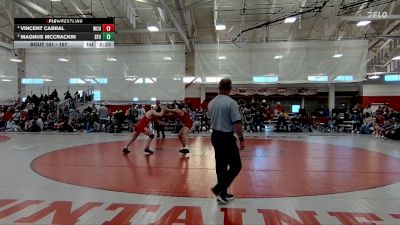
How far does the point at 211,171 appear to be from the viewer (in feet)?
23.5

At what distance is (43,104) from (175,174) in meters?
16.2

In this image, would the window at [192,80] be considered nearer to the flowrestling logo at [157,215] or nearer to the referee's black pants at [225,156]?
the referee's black pants at [225,156]

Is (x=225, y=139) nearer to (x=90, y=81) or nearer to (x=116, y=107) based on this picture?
(x=116, y=107)

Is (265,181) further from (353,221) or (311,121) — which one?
(311,121)

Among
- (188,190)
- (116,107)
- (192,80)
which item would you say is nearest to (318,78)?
(192,80)

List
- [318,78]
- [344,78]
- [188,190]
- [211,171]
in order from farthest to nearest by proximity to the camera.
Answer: [318,78] → [344,78] → [211,171] → [188,190]

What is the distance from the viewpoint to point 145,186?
5680 millimetres

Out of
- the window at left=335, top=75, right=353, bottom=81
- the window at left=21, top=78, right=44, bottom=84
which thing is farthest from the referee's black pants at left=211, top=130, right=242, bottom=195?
the window at left=21, top=78, right=44, bottom=84

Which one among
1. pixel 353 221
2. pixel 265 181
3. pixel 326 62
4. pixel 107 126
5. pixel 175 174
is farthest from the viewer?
pixel 326 62

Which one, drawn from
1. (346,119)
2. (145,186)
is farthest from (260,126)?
(145,186)
